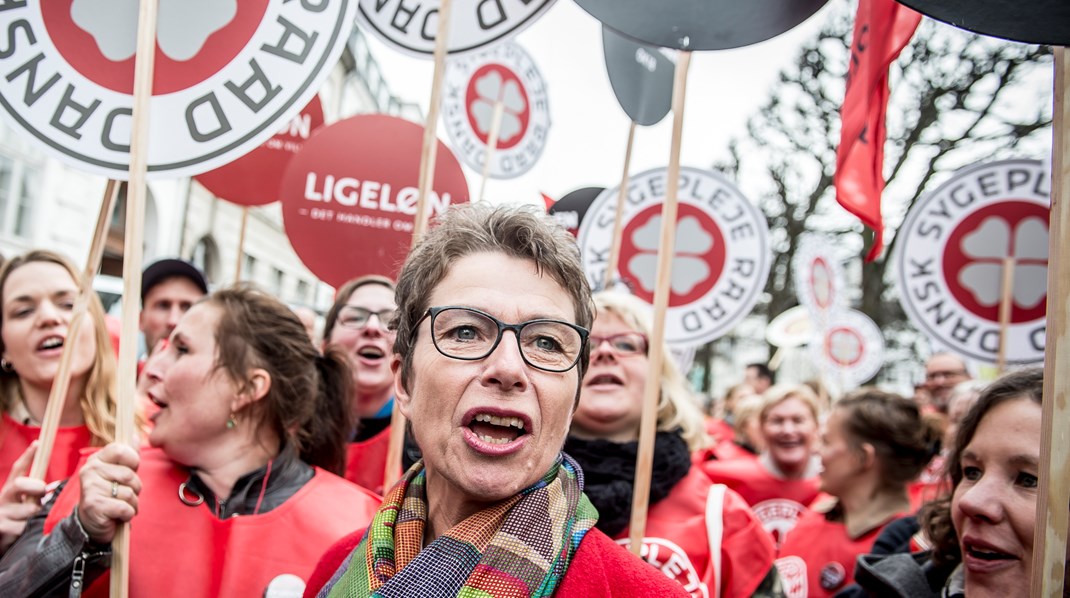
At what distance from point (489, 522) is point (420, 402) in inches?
10.0

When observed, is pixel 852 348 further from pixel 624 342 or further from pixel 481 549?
pixel 481 549

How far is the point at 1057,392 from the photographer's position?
56.7 inches

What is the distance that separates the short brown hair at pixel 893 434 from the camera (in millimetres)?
3629

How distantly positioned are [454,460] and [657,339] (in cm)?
91

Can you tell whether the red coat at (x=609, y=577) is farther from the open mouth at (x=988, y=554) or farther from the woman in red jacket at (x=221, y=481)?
the woman in red jacket at (x=221, y=481)

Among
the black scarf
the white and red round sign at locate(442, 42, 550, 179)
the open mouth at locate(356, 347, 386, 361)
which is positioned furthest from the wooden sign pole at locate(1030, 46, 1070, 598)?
the white and red round sign at locate(442, 42, 550, 179)

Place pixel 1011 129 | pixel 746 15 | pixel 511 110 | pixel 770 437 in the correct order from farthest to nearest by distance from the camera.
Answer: pixel 1011 129
pixel 511 110
pixel 770 437
pixel 746 15

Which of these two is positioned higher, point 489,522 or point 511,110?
point 511,110

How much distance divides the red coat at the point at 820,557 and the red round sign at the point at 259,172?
2944 millimetres

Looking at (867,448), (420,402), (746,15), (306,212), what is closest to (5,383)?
(306,212)

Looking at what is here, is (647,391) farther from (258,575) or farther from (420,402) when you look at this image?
(258,575)

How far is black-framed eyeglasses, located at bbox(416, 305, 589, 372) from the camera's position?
4.84 ft

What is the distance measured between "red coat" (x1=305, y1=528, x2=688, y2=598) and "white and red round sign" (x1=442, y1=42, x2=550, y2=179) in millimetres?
4290

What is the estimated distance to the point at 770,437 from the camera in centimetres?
484
